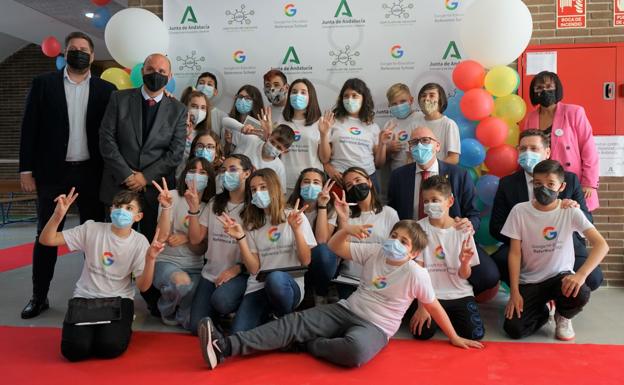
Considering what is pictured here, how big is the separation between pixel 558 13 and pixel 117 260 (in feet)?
14.7

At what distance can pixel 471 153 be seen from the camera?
4102 millimetres

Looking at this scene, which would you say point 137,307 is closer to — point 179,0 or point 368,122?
point 368,122

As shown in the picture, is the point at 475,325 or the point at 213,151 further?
the point at 213,151

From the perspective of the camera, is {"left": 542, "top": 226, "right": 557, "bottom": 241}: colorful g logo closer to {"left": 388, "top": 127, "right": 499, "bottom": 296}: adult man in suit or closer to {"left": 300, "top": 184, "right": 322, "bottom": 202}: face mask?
{"left": 388, "top": 127, "right": 499, "bottom": 296}: adult man in suit

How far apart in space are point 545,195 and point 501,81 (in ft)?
4.32

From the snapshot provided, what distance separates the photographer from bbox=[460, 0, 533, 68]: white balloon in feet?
13.5

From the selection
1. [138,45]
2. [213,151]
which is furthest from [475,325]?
[138,45]

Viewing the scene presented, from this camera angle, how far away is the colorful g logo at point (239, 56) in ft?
16.2

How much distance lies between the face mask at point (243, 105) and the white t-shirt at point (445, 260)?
78.9 inches

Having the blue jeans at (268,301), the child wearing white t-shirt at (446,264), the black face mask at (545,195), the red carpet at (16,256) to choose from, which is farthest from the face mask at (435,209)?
the red carpet at (16,256)

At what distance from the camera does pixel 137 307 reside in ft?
13.3

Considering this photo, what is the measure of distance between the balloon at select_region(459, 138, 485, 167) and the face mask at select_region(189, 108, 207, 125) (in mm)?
2211

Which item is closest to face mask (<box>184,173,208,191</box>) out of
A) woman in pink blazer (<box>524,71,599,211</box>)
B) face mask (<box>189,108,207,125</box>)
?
face mask (<box>189,108,207,125</box>)

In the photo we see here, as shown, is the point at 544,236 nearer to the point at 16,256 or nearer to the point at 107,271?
the point at 107,271
